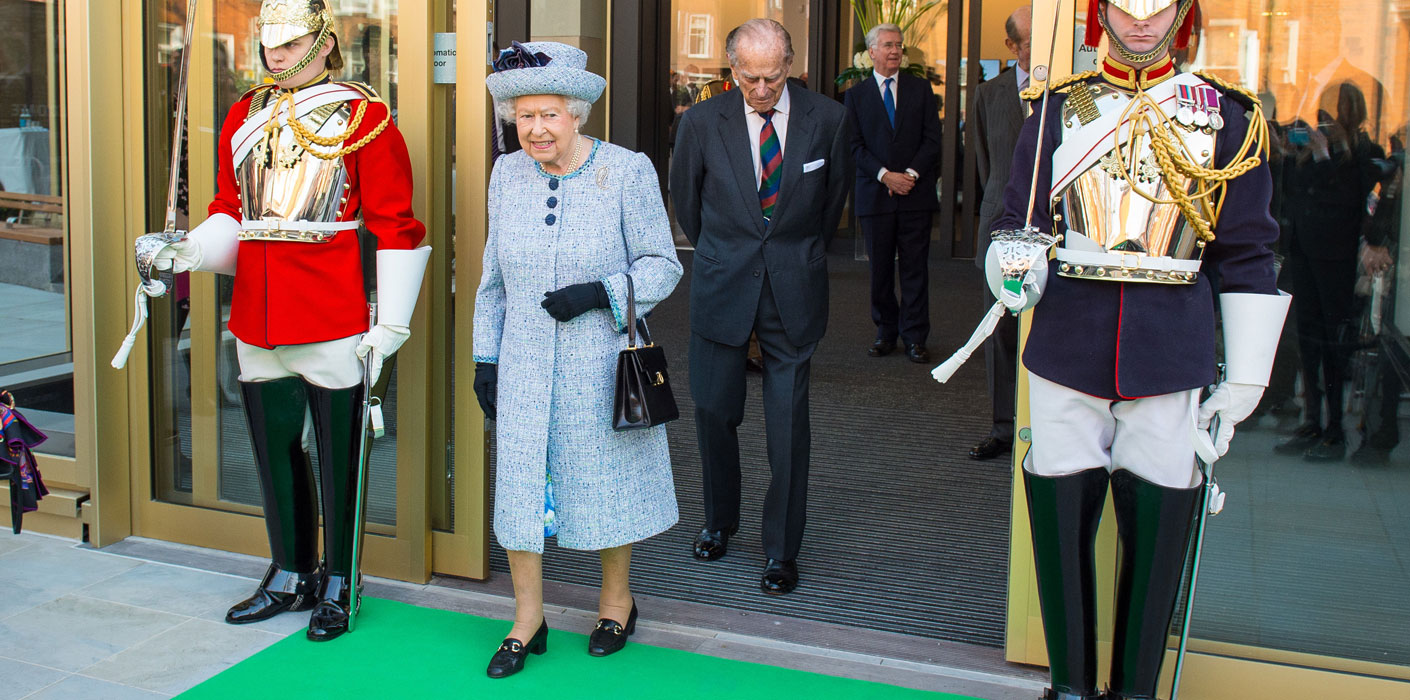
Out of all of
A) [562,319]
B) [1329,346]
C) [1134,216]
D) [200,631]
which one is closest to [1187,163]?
[1134,216]

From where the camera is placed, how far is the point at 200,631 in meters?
3.60

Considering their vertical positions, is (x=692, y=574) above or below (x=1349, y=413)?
below

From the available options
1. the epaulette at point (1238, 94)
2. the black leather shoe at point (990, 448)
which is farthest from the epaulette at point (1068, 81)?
the black leather shoe at point (990, 448)

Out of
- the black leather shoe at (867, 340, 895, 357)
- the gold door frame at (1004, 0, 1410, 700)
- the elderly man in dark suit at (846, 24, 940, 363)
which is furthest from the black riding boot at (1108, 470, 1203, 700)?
the black leather shoe at (867, 340, 895, 357)

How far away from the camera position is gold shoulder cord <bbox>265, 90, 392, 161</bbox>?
10.9 ft

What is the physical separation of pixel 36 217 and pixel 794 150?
243 centimetres

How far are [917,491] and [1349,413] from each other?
6.32ft

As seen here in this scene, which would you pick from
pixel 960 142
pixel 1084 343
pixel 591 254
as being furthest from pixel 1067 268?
pixel 960 142

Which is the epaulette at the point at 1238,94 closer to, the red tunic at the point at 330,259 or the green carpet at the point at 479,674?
the green carpet at the point at 479,674

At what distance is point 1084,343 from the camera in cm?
273

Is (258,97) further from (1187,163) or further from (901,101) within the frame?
(901,101)

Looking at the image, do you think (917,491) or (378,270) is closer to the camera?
(378,270)

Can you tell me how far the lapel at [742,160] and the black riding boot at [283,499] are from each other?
1.30 metres

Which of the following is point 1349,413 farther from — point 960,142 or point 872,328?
point 960,142
